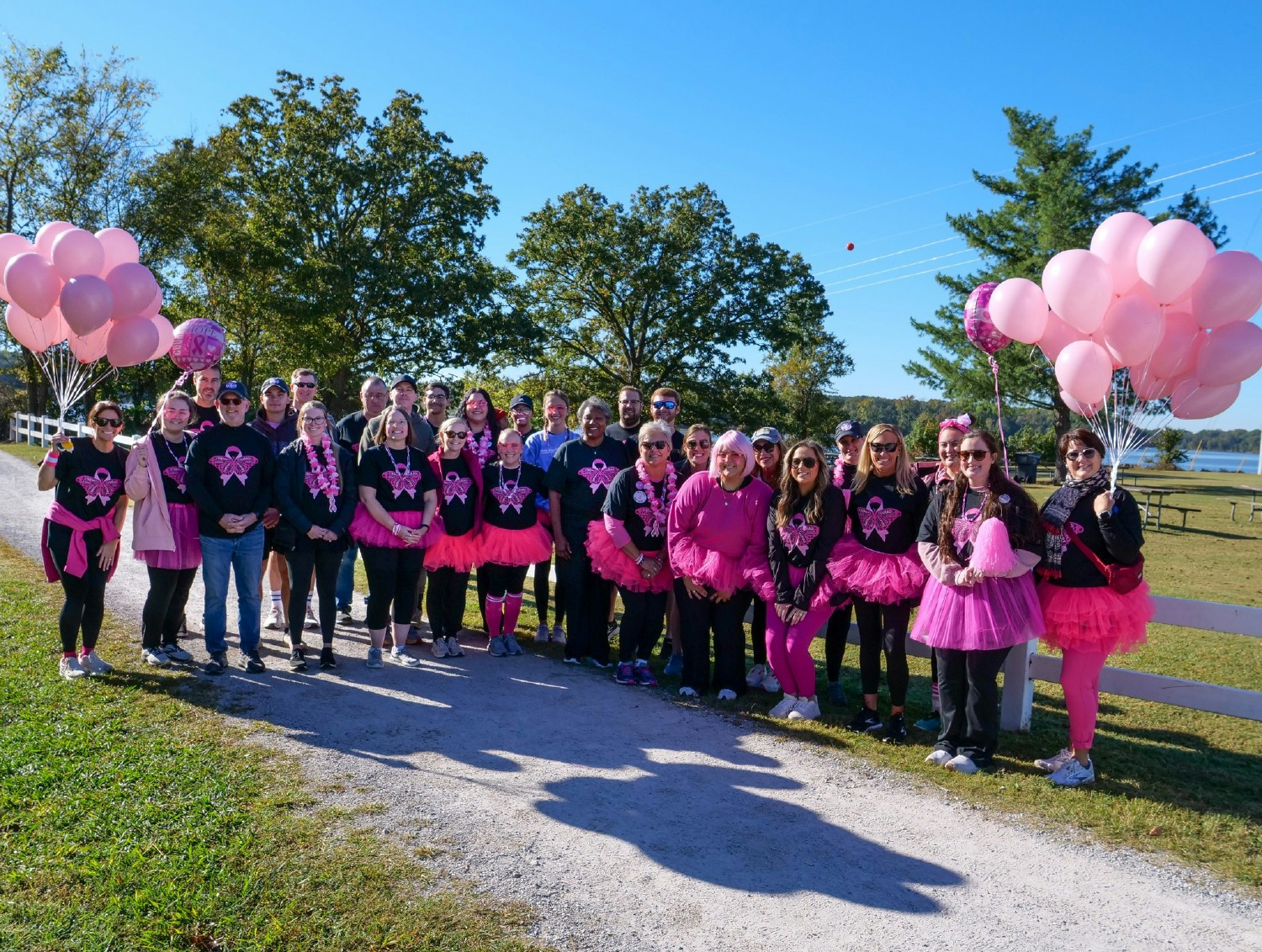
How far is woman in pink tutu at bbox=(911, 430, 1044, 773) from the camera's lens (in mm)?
5043

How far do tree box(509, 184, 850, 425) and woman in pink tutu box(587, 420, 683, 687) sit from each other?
26816mm

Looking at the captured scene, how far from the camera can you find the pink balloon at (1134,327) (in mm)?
5379

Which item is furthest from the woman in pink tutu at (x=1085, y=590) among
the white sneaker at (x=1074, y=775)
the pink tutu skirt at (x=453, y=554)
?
the pink tutu skirt at (x=453, y=554)

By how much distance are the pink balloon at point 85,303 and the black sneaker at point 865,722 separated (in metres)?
6.13

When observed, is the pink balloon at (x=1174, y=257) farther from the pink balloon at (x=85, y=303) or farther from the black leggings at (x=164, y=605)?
the pink balloon at (x=85, y=303)

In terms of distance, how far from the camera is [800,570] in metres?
5.98

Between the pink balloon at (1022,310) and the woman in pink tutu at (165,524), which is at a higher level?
the pink balloon at (1022,310)

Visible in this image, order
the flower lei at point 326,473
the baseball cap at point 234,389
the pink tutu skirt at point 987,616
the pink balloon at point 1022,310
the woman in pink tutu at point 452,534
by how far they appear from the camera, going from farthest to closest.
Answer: the woman in pink tutu at point 452,534, the flower lei at point 326,473, the baseball cap at point 234,389, the pink balloon at point 1022,310, the pink tutu skirt at point 987,616

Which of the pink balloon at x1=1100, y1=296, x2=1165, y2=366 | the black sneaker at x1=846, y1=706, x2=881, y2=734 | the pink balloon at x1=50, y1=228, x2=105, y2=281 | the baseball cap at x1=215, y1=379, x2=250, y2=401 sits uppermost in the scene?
the pink balloon at x1=50, y1=228, x2=105, y2=281

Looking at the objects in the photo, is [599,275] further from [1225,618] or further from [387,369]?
[1225,618]

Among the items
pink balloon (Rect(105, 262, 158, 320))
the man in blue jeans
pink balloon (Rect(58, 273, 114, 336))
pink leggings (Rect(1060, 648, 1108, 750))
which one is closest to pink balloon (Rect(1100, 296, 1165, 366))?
pink leggings (Rect(1060, 648, 1108, 750))

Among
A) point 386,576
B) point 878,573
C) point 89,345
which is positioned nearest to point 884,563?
point 878,573

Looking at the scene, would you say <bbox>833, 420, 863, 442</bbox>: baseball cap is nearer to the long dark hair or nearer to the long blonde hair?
the long blonde hair

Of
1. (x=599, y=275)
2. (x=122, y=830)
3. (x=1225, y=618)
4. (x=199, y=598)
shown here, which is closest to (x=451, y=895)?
(x=122, y=830)
